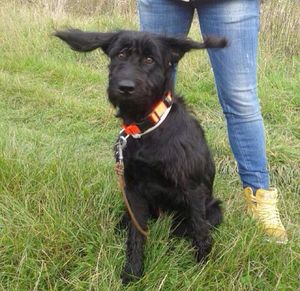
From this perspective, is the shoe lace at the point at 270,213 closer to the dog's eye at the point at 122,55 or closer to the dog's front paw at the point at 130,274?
the dog's front paw at the point at 130,274

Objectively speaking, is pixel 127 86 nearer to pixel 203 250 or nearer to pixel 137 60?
pixel 137 60

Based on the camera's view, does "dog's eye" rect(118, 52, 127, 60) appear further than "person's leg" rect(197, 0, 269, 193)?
No

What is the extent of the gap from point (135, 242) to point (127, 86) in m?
0.75

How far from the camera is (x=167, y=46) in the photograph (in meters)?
2.14

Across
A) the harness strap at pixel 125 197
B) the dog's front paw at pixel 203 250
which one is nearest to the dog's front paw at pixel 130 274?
the harness strap at pixel 125 197

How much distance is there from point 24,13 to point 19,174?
4210 mm

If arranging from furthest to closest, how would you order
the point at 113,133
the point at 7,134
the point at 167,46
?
1. the point at 113,133
2. the point at 7,134
3. the point at 167,46

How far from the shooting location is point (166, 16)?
2459 mm

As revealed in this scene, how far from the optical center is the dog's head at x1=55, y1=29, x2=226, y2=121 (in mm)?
1992

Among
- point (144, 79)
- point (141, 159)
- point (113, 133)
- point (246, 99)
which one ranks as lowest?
point (113, 133)

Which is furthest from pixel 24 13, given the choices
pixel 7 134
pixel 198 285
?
pixel 198 285

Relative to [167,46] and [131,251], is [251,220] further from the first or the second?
[167,46]

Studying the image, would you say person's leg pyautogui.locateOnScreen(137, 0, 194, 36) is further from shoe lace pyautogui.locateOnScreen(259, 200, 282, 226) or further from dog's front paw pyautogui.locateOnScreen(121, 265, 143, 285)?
dog's front paw pyautogui.locateOnScreen(121, 265, 143, 285)

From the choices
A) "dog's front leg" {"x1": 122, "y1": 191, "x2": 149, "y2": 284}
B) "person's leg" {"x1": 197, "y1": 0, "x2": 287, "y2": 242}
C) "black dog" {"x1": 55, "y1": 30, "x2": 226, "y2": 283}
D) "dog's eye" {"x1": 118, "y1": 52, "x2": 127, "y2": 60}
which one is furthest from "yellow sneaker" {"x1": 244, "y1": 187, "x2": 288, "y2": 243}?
"dog's eye" {"x1": 118, "y1": 52, "x2": 127, "y2": 60}
